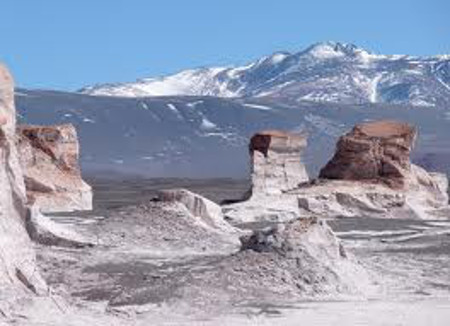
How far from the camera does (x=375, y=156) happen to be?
4072 cm

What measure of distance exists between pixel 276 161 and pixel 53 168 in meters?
7.75

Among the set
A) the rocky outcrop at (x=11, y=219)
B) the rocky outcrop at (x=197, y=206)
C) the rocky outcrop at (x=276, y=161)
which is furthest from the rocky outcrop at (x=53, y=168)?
the rocky outcrop at (x=11, y=219)

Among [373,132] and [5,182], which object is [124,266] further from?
[373,132]

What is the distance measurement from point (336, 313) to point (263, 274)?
8.70 feet

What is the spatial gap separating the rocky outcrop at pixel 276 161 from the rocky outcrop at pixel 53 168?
601 centimetres

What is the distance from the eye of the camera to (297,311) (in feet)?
50.0

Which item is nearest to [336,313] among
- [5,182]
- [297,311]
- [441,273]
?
[297,311]

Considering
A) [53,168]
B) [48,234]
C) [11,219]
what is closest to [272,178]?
[53,168]

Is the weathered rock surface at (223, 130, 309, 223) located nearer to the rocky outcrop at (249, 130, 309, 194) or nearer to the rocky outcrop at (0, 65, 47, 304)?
the rocky outcrop at (249, 130, 309, 194)

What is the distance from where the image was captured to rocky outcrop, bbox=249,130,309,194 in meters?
40.5

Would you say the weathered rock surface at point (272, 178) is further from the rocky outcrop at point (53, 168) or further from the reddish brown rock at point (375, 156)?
the rocky outcrop at point (53, 168)

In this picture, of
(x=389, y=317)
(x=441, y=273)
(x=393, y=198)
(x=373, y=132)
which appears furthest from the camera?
(x=373, y=132)

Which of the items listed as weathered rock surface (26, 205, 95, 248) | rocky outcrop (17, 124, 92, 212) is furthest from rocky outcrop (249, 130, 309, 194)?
weathered rock surface (26, 205, 95, 248)

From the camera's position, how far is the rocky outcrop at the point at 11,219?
46.7 ft
